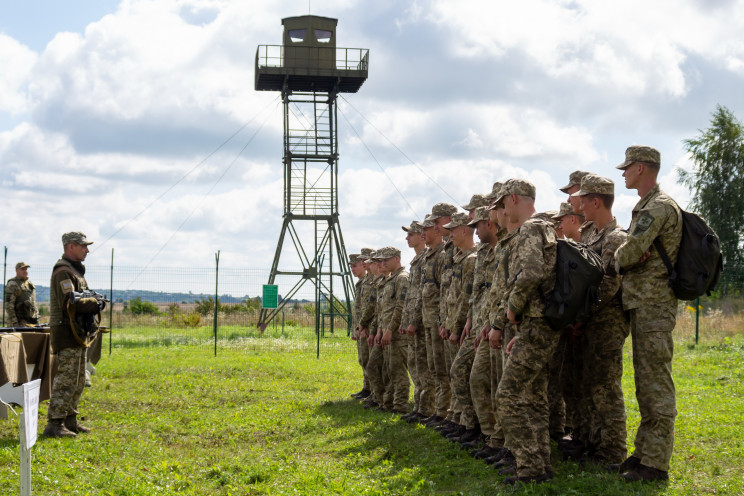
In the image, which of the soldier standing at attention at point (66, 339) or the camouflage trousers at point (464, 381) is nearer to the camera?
the camouflage trousers at point (464, 381)

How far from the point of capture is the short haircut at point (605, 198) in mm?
6766

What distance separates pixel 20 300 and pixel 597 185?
40.7 ft

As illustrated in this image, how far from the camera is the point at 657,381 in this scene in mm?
6031

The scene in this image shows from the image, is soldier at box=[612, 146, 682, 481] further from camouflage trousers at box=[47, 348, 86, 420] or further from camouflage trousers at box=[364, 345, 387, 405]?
camouflage trousers at box=[47, 348, 86, 420]

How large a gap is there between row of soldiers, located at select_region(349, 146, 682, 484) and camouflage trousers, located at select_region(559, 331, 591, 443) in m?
0.01

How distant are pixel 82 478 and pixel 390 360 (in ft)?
16.0

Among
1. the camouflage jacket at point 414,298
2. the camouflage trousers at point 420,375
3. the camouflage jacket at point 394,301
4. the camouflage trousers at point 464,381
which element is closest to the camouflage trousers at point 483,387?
the camouflage trousers at point 464,381

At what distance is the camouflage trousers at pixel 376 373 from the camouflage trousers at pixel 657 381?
5.73 meters

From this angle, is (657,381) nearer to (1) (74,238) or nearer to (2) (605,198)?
(2) (605,198)

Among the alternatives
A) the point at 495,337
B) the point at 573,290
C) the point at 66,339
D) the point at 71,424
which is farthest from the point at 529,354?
the point at 71,424

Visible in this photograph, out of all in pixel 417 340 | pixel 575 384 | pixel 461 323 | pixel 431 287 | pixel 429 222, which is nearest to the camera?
pixel 575 384

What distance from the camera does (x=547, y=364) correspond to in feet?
20.6

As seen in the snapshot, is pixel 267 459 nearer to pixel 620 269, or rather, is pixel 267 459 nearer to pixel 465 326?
pixel 465 326

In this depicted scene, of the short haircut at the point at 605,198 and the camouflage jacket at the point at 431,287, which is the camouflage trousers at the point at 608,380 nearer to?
the short haircut at the point at 605,198
